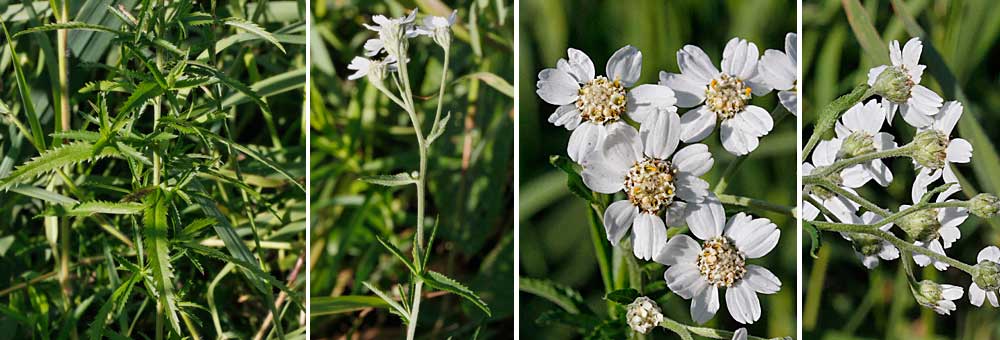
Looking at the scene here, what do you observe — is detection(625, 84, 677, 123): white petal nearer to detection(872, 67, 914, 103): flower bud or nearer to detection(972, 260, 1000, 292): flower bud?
detection(872, 67, 914, 103): flower bud

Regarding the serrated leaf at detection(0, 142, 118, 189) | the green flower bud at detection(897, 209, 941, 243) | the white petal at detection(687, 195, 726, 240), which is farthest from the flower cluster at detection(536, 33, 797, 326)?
the serrated leaf at detection(0, 142, 118, 189)

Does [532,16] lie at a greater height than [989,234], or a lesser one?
greater

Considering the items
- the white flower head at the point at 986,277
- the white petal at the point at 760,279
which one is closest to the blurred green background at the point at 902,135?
the white flower head at the point at 986,277

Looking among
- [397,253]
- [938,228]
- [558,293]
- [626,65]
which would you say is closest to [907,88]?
[938,228]

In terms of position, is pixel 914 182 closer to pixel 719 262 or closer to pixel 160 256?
pixel 719 262

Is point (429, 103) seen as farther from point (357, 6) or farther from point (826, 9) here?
point (826, 9)

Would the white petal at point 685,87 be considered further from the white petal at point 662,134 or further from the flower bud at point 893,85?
the flower bud at point 893,85

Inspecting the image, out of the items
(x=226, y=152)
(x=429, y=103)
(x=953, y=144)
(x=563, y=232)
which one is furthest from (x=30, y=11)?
(x=953, y=144)
